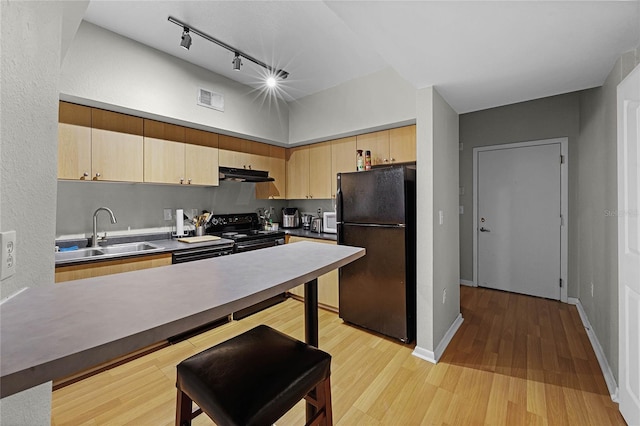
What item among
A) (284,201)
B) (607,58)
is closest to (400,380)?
(607,58)

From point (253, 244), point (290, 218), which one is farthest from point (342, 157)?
point (253, 244)

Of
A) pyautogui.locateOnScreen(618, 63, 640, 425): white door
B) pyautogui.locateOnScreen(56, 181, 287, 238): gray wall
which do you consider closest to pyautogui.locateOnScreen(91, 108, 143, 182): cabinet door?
pyautogui.locateOnScreen(56, 181, 287, 238): gray wall

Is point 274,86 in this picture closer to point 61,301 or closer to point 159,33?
point 159,33

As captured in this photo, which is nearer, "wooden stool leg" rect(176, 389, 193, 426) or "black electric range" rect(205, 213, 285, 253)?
"wooden stool leg" rect(176, 389, 193, 426)

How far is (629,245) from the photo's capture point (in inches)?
62.1

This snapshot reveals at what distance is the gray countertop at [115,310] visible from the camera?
0.44 m

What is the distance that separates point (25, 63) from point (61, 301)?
0.62m

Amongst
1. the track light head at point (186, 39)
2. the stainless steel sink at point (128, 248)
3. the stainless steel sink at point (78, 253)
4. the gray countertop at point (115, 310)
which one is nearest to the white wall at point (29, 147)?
the gray countertop at point (115, 310)

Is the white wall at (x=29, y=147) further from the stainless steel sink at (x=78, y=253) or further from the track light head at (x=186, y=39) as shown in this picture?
the stainless steel sink at (x=78, y=253)

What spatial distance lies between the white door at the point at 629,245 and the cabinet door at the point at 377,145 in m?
1.81

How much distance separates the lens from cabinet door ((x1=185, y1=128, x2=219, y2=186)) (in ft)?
9.70

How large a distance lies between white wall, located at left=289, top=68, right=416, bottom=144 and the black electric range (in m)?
1.29

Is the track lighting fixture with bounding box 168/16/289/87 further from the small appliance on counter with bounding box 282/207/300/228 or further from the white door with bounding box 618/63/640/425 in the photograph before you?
the white door with bounding box 618/63/640/425

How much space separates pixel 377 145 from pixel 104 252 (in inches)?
116
